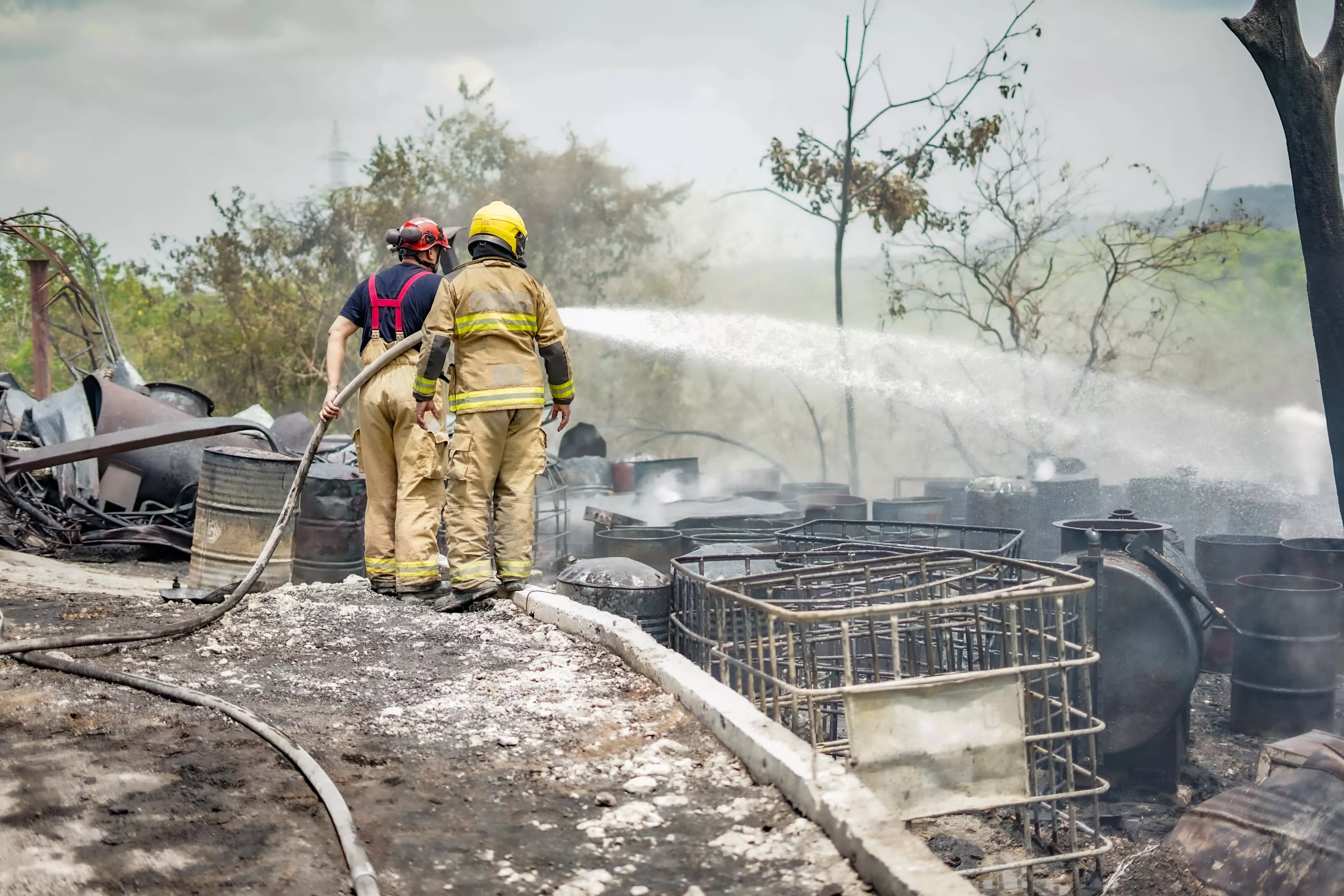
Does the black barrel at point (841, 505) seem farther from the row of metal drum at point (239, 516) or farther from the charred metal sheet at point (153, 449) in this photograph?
the charred metal sheet at point (153, 449)

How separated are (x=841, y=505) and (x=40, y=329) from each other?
1158 cm

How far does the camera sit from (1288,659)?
683 centimetres

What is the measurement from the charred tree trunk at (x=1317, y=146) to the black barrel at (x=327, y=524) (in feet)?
22.0

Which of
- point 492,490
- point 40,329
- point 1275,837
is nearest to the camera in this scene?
point 1275,837

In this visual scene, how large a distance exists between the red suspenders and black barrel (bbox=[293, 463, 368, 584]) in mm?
1716

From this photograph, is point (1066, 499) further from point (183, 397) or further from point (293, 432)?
point (183, 397)

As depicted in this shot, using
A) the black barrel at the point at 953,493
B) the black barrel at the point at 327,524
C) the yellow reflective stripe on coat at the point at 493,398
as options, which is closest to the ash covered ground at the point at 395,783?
the yellow reflective stripe on coat at the point at 493,398

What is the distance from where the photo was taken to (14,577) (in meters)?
6.58

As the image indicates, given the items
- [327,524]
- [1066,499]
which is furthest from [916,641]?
[1066,499]

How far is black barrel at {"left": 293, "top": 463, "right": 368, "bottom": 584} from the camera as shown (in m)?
6.97

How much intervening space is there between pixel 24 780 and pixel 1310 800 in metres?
5.13

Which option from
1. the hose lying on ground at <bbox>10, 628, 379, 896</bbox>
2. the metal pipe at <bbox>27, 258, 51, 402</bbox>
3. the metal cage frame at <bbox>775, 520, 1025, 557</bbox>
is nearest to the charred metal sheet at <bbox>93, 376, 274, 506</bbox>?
the hose lying on ground at <bbox>10, 628, 379, 896</bbox>

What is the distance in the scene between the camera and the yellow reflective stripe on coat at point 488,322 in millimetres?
5059

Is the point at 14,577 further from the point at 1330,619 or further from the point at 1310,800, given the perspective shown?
the point at 1330,619
